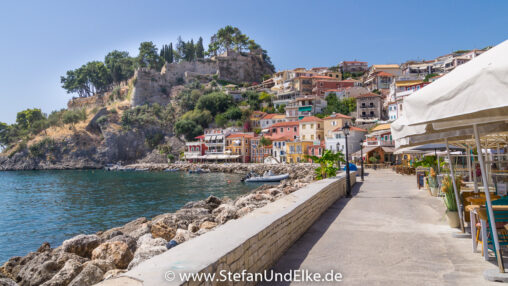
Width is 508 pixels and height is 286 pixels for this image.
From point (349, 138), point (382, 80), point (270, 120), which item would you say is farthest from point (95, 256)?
point (382, 80)

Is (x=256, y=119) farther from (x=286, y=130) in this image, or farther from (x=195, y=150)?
(x=195, y=150)

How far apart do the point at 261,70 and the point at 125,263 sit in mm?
108275

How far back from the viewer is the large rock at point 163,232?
9.16 meters

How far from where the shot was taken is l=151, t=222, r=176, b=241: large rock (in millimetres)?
9164

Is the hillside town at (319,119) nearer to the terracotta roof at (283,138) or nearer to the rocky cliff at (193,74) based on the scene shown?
the terracotta roof at (283,138)

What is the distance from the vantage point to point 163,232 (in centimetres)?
920

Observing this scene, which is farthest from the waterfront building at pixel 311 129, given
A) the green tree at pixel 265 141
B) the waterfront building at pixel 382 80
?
the waterfront building at pixel 382 80

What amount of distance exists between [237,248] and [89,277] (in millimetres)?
3127

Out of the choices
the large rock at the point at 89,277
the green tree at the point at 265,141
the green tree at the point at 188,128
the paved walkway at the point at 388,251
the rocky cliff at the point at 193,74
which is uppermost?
the rocky cliff at the point at 193,74

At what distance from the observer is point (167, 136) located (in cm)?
8681

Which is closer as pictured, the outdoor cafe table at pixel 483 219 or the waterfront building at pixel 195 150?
the outdoor cafe table at pixel 483 219

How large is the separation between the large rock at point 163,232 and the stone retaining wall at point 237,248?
3.95 metres

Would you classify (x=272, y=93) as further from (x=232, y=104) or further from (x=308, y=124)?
(x=308, y=124)

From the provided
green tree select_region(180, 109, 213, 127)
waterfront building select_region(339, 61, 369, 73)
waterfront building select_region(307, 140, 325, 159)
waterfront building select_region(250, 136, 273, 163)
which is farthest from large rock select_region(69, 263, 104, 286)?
waterfront building select_region(339, 61, 369, 73)
